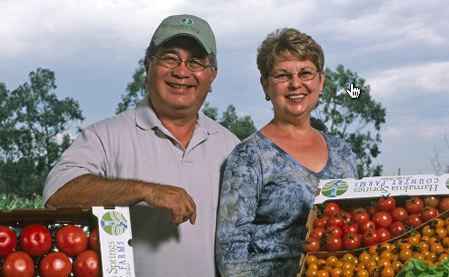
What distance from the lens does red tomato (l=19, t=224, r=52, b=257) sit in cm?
374

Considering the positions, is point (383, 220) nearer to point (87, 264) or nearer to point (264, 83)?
point (264, 83)

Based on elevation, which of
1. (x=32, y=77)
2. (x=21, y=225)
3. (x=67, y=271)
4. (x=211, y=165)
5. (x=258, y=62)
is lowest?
(x=67, y=271)

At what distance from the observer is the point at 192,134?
482 centimetres

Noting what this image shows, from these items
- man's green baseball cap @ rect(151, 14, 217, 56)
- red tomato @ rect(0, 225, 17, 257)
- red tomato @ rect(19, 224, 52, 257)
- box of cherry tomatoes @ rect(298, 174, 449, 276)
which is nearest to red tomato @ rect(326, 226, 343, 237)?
box of cherry tomatoes @ rect(298, 174, 449, 276)

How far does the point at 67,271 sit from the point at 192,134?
1414 millimetres

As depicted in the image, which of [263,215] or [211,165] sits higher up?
[211,165]

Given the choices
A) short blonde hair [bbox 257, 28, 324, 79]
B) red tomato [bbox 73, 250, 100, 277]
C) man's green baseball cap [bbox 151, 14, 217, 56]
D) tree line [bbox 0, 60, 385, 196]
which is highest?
tree line [bbox 0, 60, 385, 196]

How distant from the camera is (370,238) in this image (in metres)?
4.08

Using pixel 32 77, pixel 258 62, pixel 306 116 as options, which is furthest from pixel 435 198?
pixel 32 77

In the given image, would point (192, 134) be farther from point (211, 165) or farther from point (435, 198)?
point (435, 198)

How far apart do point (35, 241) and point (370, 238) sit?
174cm

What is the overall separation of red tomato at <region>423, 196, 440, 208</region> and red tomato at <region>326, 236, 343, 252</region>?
1.89ft

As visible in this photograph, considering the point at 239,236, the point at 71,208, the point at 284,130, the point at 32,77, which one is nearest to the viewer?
the point at 71,208

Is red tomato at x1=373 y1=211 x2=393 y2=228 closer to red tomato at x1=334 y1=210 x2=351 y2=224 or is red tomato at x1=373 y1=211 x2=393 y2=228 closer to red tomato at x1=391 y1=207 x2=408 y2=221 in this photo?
red tomato at x1=391 y1=207 x2=408 y2=221
